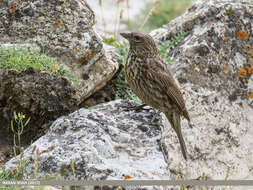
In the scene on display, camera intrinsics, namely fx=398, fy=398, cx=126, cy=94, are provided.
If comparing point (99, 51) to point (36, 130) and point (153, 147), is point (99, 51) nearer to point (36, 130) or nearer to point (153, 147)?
point (36, 130)

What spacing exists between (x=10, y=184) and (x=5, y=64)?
64.7 inches

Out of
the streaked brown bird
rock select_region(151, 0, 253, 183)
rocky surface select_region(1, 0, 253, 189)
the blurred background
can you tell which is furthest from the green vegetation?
the blurred background

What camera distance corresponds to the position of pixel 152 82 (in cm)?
A: 471

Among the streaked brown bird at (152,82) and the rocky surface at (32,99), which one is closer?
the rocky surface at (32,99)

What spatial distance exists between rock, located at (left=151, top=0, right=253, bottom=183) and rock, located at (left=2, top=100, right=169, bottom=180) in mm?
868

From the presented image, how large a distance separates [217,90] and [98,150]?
2.26 meters

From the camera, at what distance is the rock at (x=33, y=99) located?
443 centimetres

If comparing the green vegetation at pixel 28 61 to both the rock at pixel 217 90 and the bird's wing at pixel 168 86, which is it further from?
the rock at pixel 217 90

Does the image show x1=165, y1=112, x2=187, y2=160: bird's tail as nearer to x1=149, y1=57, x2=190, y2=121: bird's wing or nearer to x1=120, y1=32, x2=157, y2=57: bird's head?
x1=149, y1=57, x2=190, y2=121: bird's wing

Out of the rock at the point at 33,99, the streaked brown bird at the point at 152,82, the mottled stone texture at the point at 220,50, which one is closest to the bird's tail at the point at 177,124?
the streaked brown bird at the point at 152,82

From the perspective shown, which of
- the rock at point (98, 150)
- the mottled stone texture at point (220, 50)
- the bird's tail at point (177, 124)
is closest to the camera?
the rock at point (98, 150)

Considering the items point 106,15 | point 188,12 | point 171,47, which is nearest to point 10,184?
point 171,47

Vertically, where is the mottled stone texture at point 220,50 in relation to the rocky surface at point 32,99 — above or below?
above

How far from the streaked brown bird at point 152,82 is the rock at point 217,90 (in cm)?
34
